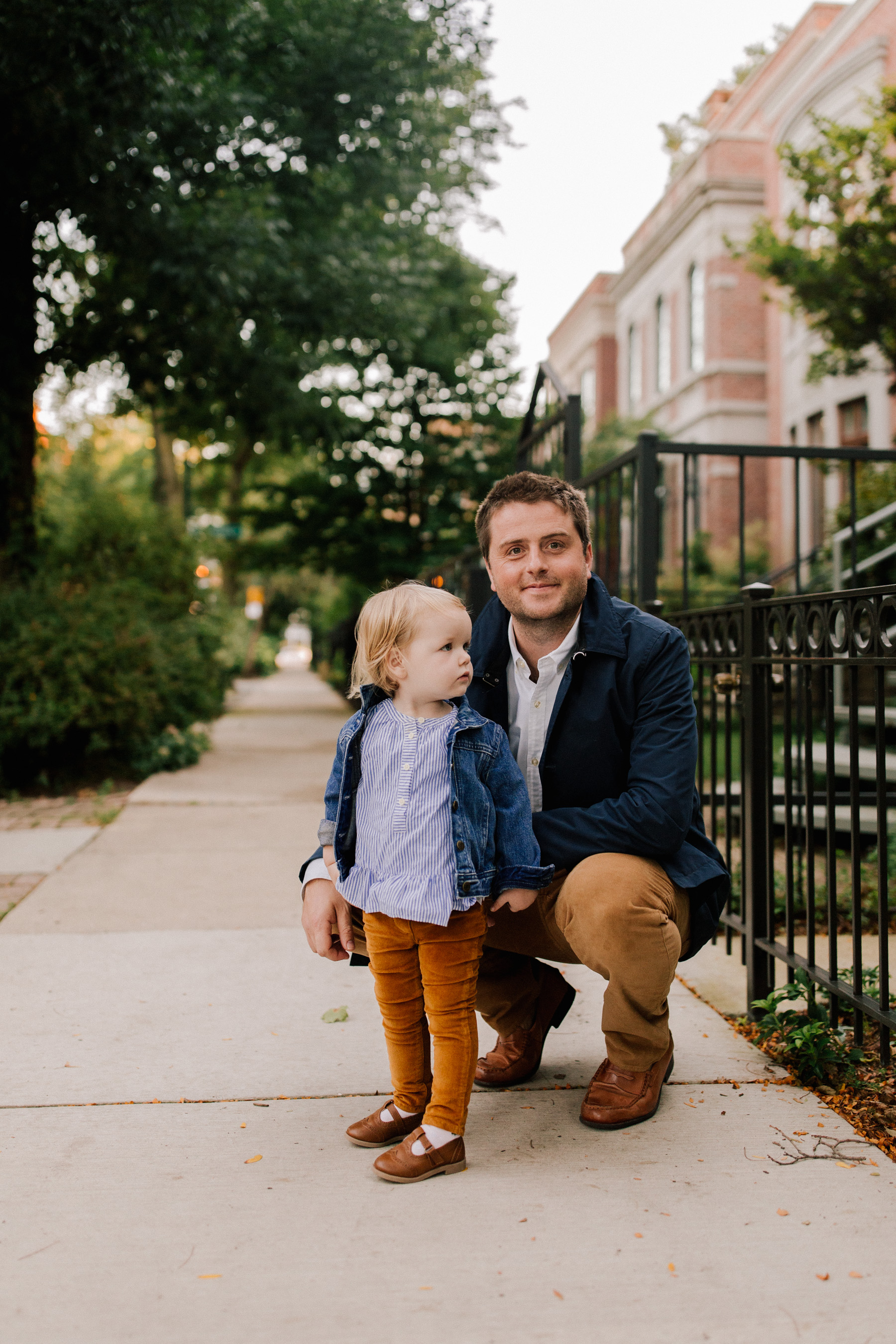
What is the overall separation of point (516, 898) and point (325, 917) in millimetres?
480

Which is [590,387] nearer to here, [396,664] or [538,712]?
[538,712]

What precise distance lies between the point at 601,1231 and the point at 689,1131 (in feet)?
1.76

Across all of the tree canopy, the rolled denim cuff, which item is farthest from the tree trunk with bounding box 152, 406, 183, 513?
the rolled denim cuff

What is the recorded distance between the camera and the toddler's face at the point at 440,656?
2.41 m

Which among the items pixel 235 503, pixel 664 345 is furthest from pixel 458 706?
pixel 664 345

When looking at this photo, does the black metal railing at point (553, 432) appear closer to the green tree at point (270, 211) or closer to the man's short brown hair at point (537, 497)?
the man's short brown hair at point (537, 497)

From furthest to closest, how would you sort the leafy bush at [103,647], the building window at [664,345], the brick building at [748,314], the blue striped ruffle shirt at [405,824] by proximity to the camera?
the building window at [664,345], the brick building at [748,314], the leafy bush at [103,647], the blue striped ruffle shirt at [405,824]

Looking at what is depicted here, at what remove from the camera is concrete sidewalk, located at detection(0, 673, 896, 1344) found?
1885 mm

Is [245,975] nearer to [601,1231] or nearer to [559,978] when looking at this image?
[559,978]

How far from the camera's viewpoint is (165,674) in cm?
855

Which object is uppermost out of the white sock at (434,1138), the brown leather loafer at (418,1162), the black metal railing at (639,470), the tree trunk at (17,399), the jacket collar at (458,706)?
the tree trunk at (17,399)

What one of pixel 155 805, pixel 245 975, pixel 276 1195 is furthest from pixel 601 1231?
pixel 155 805

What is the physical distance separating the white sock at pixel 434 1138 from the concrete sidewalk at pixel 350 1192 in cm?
8

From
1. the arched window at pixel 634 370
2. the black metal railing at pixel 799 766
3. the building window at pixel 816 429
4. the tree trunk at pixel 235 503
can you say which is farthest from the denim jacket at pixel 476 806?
the arched window at pixel 634 370
